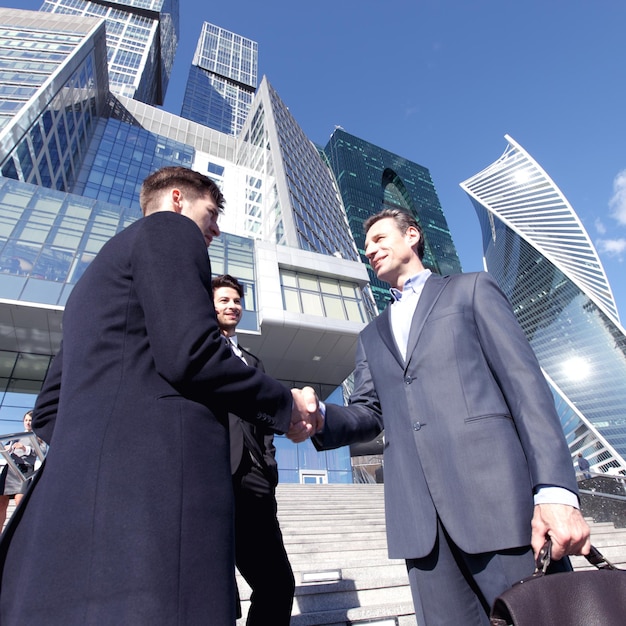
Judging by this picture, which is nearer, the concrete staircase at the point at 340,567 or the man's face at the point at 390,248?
the man's face at the point at 390,248

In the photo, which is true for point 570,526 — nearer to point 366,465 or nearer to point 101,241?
point 366,465

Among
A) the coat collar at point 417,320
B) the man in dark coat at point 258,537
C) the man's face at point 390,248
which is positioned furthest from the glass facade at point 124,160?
the coat collar at point 417,320

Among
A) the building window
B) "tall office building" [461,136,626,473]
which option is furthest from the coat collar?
"tall office building" [461,136,626,473]

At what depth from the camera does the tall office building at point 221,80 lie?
326 ft

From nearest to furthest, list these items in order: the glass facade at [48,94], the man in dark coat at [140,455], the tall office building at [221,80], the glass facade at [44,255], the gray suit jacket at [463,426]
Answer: the man in dark coat at [140,455] < the gray suit jacket at [463,426] < the glass facade at [44,255] < the glass facade at [48,94] < the tall office building at [221,80]

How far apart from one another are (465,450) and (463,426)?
9 centimetres

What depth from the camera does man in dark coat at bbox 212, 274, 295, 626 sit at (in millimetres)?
2076

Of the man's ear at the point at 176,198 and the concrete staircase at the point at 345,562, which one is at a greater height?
the man's ear at the point at 176,198

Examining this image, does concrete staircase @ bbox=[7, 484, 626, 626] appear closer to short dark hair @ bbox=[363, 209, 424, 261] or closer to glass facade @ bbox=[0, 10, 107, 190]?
short dark hair @ bbox=[363, 209, 424, 261]

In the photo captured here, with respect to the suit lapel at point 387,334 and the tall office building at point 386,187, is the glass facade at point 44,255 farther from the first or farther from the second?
the tall office building at point 386,187

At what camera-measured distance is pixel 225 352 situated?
1.20m

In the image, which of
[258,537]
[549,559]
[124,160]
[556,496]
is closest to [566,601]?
[549,559]

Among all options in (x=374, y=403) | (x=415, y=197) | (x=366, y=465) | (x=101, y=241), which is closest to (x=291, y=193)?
(x=101, y=241)

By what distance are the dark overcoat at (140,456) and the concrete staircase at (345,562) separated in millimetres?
1415
